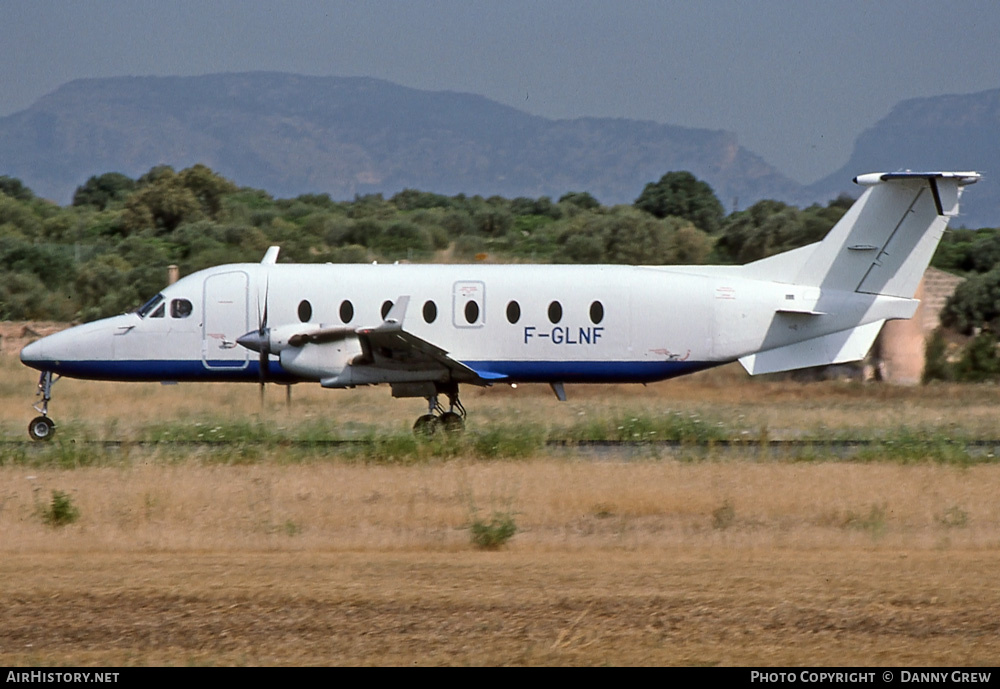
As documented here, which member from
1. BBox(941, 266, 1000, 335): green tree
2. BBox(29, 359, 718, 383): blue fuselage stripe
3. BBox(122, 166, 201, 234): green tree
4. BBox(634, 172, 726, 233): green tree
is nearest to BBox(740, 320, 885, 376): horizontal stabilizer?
BBox(29, 359, 718, 383): blue fuselage stripe

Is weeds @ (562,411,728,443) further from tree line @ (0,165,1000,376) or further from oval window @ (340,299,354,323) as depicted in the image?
tree line @ (0,165,1000,376)

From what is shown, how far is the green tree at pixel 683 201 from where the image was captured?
250 ft

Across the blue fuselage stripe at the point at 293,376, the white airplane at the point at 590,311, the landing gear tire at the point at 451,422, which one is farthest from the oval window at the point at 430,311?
the landing gear tire at the point at 451,422

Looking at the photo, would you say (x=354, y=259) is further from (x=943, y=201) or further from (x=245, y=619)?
(x=245, y=619)

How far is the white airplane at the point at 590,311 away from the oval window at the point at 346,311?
0.6 inches

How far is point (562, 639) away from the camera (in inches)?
338

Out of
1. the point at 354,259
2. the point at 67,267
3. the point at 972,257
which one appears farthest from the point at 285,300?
the point at 972,257

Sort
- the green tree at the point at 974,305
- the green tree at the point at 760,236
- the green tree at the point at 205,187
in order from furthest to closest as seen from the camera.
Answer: the green tree at the point at 205,187 < the green tree at the point at 760,236 < the green tree at the point at 974,305

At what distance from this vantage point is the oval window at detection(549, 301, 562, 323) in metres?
20.5

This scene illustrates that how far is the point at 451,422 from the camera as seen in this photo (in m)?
20.5

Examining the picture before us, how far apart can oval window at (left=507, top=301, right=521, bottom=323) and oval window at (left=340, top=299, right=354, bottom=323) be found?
248cm

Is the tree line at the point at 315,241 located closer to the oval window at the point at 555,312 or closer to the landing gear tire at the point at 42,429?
the oval window at the point at 555,312

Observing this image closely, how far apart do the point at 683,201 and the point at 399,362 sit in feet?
199

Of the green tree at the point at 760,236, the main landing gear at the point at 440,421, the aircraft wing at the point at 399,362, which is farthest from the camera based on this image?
the green tree at the point at 760,236
